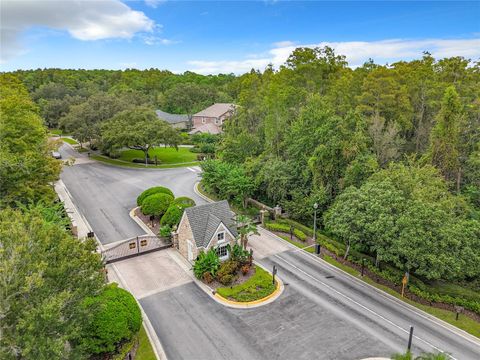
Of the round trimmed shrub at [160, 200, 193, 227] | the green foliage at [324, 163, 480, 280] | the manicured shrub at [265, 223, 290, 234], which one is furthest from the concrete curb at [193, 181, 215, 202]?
the green foliage at [324, 163, 480, 280]

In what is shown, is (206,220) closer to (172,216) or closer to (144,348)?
(172,216)

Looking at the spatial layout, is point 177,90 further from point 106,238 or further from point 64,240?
point 64,240

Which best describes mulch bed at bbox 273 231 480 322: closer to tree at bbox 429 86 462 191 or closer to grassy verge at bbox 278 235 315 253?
grassy verge at bbox 278 235 315 253

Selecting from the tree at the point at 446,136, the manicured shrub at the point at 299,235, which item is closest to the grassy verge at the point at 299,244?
the manicured shrub at the point at 299,235

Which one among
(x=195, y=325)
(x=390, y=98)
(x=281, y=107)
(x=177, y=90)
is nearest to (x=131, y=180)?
(x=281, y=107)

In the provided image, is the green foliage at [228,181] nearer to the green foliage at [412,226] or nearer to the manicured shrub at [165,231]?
the manicured shrub at [165,231]

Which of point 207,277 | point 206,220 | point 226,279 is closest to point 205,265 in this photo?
point 207,277
